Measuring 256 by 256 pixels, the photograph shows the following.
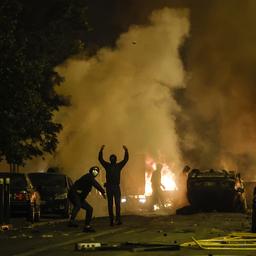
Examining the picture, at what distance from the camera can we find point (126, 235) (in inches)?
634

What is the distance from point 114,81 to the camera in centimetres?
4756

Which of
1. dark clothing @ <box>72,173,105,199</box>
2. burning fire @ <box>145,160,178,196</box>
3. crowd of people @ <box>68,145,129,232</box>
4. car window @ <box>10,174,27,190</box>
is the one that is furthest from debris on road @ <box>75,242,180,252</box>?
burning fire @ <box>145,160,178,196</box>

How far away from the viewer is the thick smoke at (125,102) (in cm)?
4397

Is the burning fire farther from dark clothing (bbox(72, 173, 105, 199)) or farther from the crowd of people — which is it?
dark clothing (bbox(72, 173, 105, 199))

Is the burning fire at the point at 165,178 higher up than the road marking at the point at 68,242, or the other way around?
the burning fire at the point at 165,178

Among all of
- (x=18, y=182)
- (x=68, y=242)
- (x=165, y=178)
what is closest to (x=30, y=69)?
(x=18, y=182)

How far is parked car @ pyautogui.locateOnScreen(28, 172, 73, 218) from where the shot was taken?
86.8ft

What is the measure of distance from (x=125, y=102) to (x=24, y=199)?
24467 mm

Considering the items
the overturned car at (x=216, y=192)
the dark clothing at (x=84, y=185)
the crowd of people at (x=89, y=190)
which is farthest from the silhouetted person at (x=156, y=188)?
the dark clothing at (x=84, y=185)

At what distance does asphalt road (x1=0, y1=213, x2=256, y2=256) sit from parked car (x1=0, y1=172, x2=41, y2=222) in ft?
10.2

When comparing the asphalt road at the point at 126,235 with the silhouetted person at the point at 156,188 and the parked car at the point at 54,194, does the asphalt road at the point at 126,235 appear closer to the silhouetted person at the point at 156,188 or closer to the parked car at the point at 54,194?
the parked car at the point at 54,194

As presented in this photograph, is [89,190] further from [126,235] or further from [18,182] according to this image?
[18,182]

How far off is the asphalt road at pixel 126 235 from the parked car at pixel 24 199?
3115mm

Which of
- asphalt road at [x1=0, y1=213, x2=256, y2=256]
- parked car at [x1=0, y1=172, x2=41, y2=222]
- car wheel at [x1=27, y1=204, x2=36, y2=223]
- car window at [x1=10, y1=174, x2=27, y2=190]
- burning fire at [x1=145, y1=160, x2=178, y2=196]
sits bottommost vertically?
asphalt road at [x1=0, y1=213, x2=256, y2=256]
